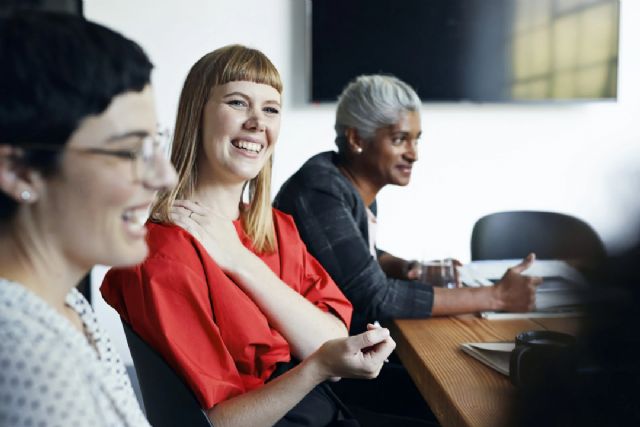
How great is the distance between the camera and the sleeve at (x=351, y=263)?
6.04 ft

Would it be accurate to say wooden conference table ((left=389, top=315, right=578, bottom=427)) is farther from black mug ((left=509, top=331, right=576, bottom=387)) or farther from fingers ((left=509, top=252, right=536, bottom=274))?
fingers ((left=509, top=252, right=536, bottom=274))

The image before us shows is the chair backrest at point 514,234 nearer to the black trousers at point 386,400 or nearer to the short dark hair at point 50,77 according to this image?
the black trousers at point 386,400

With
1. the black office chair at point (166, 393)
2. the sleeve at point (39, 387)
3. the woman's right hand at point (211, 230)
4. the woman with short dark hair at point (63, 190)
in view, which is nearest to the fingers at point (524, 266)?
the woman's right hand at point (211, 230)

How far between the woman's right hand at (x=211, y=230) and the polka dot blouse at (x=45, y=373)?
0.63 meters

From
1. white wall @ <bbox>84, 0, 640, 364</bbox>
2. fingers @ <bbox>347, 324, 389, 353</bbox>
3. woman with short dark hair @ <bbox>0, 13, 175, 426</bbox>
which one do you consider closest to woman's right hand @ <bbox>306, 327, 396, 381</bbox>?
fingers @ <bbox>347, 324, 389, 353</bbox>

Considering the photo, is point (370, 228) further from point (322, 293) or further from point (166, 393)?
point (166, 393)

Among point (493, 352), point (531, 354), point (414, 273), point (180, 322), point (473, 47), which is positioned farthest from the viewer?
point (473, 47)

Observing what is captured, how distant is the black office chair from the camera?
3.93 ft

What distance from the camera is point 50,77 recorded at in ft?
2.43

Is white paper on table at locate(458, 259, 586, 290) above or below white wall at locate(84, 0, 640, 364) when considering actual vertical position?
below

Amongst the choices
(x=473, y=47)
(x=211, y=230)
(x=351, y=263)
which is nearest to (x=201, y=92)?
(x=211, y=230)

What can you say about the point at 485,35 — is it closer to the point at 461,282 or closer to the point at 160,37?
the point at 160,37

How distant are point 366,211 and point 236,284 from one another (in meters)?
0.82

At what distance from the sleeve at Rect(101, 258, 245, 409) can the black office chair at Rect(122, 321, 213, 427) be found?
28 mm
